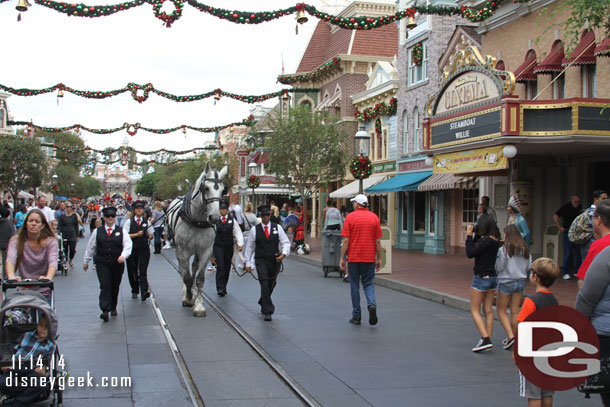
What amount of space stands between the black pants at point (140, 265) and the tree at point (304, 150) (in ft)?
50.0

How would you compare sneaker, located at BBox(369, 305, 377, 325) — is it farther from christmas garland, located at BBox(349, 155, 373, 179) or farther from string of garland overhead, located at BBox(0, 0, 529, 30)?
christmas garland, located at BBox(349, 155, 373, 179)

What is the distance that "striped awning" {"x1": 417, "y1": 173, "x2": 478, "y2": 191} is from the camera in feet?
72.9

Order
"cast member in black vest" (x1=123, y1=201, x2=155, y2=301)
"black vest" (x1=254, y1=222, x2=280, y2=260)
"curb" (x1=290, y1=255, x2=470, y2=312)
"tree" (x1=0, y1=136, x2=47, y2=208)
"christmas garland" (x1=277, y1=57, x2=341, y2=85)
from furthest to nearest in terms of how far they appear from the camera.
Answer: "tree" (x1=0, y1=136, x2=47, y2=208), "christmas garland" (x1=277, y1=57, x2=341, y2=85), "curb" (x1=290, y1=255, x2=470, y2=312), "cast member in black vest" (x1=123, y1=201, x2=155, y2=301), "black vest" (x1=254, y1=222, x2=280, y2=260)

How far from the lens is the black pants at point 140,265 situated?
11.6m

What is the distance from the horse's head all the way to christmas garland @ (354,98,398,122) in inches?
798

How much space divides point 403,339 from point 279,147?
19.3 metres

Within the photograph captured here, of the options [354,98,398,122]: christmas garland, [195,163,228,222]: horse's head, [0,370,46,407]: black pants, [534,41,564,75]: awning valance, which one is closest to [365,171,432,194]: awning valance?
[354,98,398,122]: christmas garland

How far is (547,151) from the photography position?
16.7 metres

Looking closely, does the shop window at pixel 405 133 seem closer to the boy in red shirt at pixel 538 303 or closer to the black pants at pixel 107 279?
the black pants at pixel 107 279

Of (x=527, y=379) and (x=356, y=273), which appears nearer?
(x=527, y=379)

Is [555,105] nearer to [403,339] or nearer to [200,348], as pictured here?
[403,339]

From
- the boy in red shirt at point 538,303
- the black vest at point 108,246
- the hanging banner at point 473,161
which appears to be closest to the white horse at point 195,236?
the black vest at point 108,246

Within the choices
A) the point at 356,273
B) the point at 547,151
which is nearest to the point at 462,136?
the point at 547,151

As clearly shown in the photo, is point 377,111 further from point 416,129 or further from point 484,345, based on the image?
point 484,345
